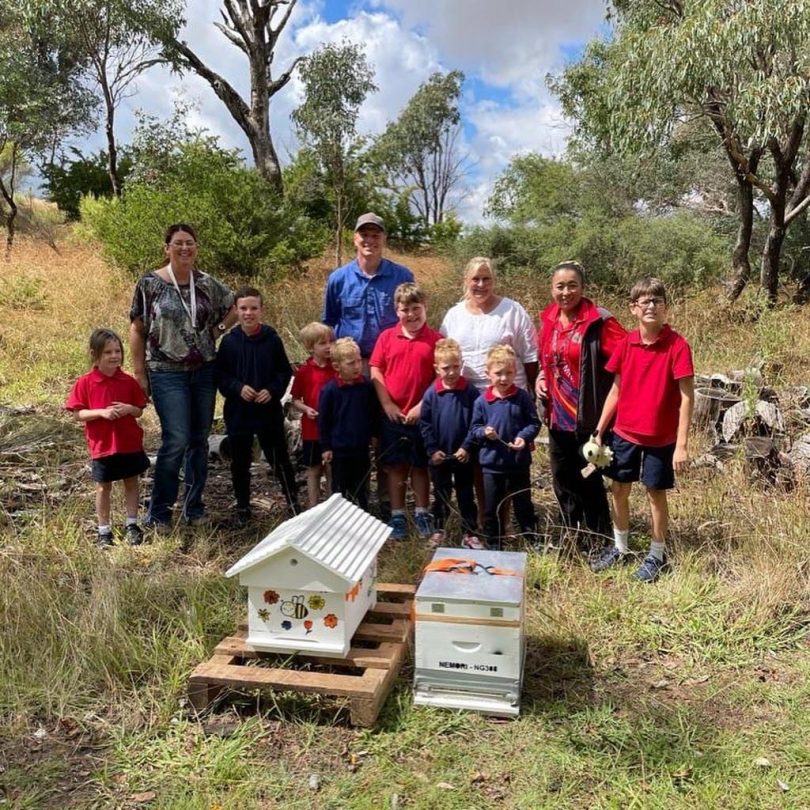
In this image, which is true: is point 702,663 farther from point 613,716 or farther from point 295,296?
point 295,296

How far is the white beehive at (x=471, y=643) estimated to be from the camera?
104 inches

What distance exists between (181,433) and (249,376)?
1.71 ft

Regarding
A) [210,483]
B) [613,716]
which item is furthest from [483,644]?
[210,483]

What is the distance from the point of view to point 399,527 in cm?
427

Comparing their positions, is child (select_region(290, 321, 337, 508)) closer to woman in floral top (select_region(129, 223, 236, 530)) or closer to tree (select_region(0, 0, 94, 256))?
woman in floral top (select_region(129, 223, 236, 530))

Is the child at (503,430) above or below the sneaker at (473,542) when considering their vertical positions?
above

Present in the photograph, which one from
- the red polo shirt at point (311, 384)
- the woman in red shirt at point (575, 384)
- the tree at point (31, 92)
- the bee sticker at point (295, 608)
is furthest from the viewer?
the tree at point (31, 92)

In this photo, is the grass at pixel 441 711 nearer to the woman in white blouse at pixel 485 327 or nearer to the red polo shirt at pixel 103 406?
the red polo shirt at pixel 103 406

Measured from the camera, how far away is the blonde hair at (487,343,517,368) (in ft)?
12.2

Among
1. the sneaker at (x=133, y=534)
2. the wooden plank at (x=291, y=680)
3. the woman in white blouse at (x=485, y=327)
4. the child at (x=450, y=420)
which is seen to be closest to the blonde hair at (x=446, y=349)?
the child at (x=450, y=420)

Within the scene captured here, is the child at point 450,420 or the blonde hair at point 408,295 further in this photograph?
the blonde hair at point 408,295

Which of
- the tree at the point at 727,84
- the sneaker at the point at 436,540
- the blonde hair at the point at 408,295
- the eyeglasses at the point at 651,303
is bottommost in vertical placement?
the sneaker at the point at 436,540

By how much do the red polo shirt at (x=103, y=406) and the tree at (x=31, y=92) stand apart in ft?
44.1

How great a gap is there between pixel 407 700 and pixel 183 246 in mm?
2723
